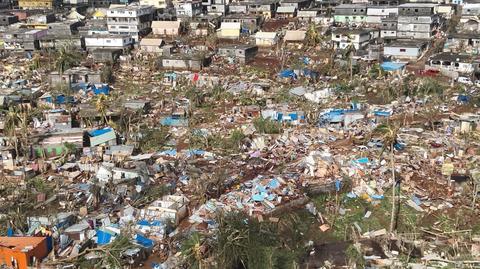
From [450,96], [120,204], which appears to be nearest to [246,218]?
[120,204]

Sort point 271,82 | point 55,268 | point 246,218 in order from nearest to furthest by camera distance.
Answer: point 55,268 → point 246,218 → point 271,82

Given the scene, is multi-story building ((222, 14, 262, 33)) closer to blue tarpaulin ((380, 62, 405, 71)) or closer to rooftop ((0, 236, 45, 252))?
blue tarpaulin ((380, 62, 405, 71))

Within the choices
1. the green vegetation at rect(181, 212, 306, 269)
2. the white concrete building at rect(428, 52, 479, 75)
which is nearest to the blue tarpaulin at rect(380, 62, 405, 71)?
the white concrete building at rect(428, 52, 479, 75)

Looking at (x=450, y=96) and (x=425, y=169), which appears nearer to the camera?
(x=425, y=169)

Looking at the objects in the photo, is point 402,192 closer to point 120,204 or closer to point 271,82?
point 120,204

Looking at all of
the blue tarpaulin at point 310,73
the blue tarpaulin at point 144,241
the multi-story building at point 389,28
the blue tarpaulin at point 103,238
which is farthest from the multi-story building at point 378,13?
the blue tarpaulin at point 103,238
